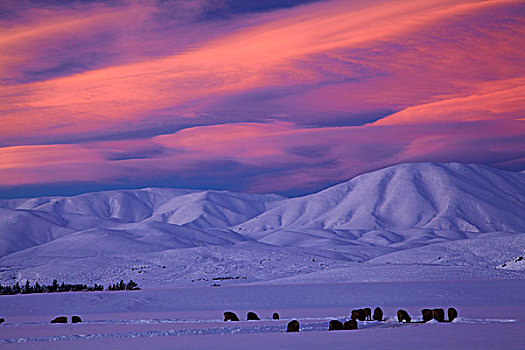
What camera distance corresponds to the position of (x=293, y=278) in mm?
58562

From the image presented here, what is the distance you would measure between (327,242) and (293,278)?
67798mm

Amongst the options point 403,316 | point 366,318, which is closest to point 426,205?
point 366,318

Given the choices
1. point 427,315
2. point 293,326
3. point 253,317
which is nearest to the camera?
point 293,326

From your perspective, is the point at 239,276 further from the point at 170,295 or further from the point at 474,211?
the point at 474,211

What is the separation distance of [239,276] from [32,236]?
3634 inches

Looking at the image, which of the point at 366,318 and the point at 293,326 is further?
the point at 366,318

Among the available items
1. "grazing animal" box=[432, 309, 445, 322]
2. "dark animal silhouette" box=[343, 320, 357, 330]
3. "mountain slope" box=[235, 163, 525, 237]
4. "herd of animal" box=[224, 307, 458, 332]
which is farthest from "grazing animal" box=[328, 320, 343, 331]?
"mountain slope" box=[235, 163, 525, 237]

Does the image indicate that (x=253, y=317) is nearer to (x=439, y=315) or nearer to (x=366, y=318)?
(x=366, y=318)

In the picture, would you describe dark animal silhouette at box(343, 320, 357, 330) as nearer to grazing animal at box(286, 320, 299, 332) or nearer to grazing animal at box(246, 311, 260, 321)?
grazing animal at box(286, 320, 299, 332)

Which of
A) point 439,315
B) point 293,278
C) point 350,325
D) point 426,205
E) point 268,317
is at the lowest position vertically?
point 426,205

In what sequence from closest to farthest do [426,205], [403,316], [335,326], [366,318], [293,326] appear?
[293,326] → [335,326] → [403,316] → [366,318] → [426,205]

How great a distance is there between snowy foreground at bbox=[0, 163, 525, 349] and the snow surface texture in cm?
32

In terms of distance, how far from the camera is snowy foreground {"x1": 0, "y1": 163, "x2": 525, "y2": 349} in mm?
24281

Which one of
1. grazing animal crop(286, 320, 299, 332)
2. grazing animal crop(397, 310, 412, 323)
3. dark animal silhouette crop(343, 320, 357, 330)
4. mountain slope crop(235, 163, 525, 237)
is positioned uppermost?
grazing animal crop(286, 320, 299, 332)
